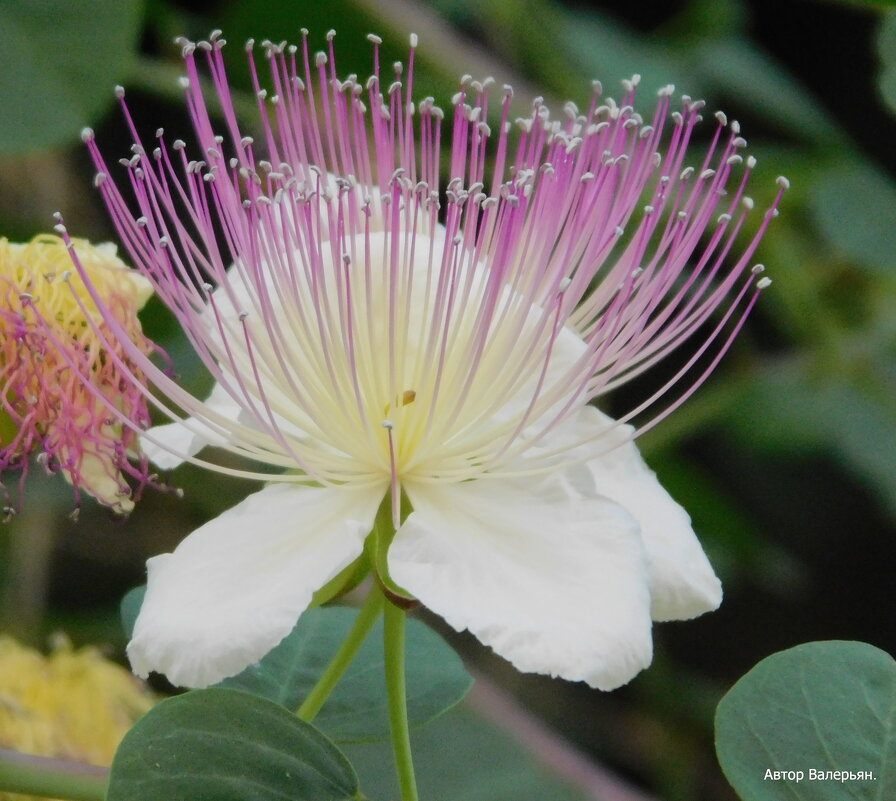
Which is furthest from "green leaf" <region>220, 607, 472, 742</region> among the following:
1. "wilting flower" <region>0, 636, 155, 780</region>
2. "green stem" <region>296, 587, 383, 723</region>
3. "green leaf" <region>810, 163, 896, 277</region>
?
"green leaf" <region>810, 163, 896, 277</region>

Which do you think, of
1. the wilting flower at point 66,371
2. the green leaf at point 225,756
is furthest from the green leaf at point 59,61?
the green leaf at point 225,756

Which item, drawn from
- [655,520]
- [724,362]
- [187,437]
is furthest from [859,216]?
[187,437]

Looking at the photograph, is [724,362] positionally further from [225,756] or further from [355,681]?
[225,756]

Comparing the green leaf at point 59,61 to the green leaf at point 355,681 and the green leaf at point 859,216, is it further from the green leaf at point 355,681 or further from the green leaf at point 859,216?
the green leaf at point 859,216

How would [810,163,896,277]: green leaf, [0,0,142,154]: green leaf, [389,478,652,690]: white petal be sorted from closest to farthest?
[389,478,652,690]: white petal → [0,0,142,154]: green leaf → [810,163,896,277]: green leaf

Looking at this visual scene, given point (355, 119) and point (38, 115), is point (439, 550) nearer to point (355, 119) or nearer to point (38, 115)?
point (355, 119)

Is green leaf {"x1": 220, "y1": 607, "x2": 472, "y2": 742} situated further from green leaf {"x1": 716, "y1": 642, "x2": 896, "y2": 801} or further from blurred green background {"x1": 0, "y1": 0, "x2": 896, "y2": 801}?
blurred green background {"x1": 0, "y1": 0, "x2": 896, "y2": 801}
